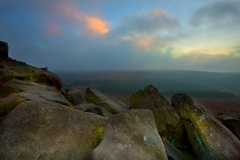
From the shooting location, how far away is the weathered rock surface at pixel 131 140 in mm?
7654

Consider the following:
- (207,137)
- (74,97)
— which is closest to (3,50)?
(74,97)

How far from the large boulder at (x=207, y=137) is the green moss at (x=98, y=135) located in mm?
13533

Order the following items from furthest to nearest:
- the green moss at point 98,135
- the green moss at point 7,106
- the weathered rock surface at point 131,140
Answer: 1. the green moss at point 7,106
2. the green moss at point 98,135
3. the weathered rock surface at point 131,140

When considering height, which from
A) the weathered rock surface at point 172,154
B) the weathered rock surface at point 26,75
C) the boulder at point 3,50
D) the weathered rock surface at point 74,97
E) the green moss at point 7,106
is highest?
the boulder at point 3,50

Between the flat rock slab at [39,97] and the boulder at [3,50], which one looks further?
the boulder at [3,50]

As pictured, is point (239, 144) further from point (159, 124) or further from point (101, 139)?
point (101, 139)

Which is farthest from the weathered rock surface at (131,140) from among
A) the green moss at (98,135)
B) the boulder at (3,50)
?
the boulder at (3,50)

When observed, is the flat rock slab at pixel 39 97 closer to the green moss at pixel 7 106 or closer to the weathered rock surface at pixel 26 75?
the green moss at pixel 7 106

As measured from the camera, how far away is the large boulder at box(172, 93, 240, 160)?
14.8 metres

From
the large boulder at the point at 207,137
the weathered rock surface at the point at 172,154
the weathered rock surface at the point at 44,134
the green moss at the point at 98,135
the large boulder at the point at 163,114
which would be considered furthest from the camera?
the large boulder at the point at 163,114

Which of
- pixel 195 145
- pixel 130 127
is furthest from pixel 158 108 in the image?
pixel 130 127

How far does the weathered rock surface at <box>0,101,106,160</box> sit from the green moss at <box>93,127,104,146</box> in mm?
153

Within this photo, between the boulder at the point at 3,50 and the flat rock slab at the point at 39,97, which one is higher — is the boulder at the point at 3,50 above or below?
above

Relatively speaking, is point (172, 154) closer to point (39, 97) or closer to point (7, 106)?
point (39, 97)
